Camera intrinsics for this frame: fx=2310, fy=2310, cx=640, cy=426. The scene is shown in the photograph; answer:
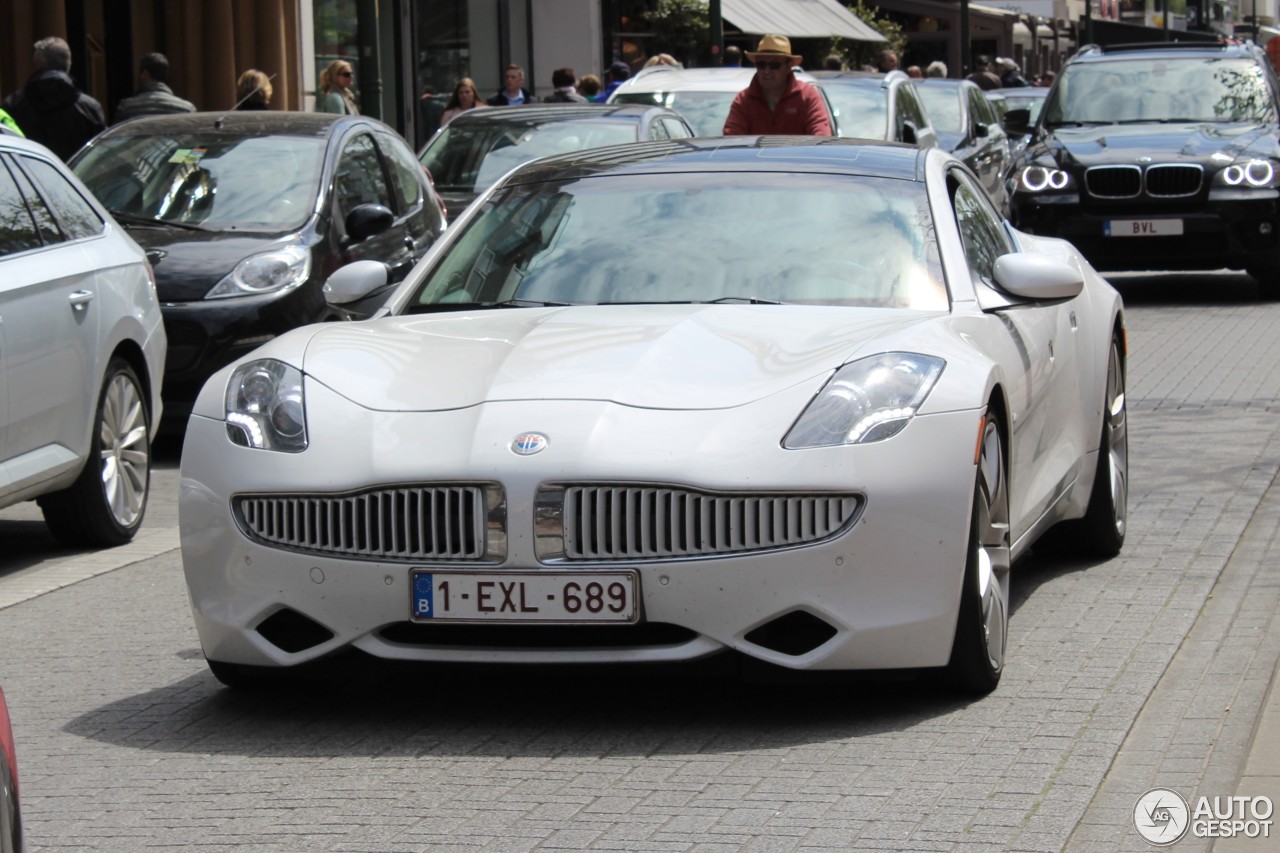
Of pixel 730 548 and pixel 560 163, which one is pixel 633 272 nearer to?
pixel 560 163

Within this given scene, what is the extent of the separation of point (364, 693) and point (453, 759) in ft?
2.54

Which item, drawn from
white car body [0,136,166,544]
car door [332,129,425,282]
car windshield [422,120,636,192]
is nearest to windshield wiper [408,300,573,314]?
white car body [0,136,166,544]

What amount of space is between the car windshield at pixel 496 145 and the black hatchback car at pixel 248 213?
7.92ft

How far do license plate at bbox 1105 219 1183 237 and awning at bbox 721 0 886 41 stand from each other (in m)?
19.8

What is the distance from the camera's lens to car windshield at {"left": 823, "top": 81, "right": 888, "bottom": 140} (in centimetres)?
1920

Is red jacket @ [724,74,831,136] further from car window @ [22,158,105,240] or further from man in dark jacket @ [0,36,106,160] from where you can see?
man in dark jacket @ [0,36,106,160]

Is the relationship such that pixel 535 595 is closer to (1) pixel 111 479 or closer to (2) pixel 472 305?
(2) pixel 472 305

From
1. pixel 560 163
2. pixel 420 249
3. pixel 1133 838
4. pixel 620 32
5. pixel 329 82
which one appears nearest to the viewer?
pixel 1133 838

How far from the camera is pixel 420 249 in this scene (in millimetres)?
12844

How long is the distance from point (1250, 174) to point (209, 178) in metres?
8.61

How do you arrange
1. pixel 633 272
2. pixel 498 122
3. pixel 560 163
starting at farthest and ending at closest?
pixel 498 122 < pixel 560 163 < pixel 633 272

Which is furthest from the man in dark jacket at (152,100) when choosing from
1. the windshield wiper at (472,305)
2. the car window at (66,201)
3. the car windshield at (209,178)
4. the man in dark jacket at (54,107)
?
the windshield wiper at (472,305)

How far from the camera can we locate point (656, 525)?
531cm

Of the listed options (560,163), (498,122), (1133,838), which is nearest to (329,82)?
(498,122)
